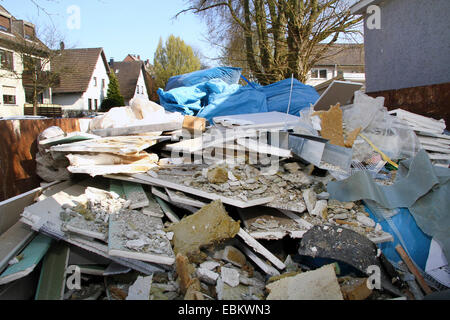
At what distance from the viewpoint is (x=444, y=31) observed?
18.8 ft

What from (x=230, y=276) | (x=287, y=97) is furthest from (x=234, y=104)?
(x=230, y=276)

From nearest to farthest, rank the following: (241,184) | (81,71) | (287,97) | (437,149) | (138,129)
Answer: (241,184) → (437,149) → (138,129) → (287,97) → (81,71)

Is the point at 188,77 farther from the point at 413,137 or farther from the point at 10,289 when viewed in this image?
the point at 10,289

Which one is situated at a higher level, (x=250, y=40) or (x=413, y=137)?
(x=250, y=40)

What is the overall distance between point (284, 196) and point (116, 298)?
1687 millimetres

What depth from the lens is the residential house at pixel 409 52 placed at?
500 centimetres

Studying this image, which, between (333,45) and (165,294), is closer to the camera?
(165,294)

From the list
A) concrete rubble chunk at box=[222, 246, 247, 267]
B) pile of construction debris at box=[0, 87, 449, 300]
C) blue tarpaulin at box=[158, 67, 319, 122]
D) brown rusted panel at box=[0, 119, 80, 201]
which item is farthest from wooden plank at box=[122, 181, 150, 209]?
blue tarpaulin at box=[158, 67, 319, 122]

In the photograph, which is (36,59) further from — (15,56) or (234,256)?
(234,256)

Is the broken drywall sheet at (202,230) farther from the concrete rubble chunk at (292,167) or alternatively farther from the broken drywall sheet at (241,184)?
the concrete rubble chunk at (292,167)

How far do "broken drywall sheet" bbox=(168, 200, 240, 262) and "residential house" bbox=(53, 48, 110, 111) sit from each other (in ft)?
91.4

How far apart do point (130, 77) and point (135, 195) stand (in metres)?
38.8

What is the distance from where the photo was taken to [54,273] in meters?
2.41

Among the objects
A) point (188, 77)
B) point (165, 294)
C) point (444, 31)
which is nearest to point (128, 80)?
point (188, 77)
